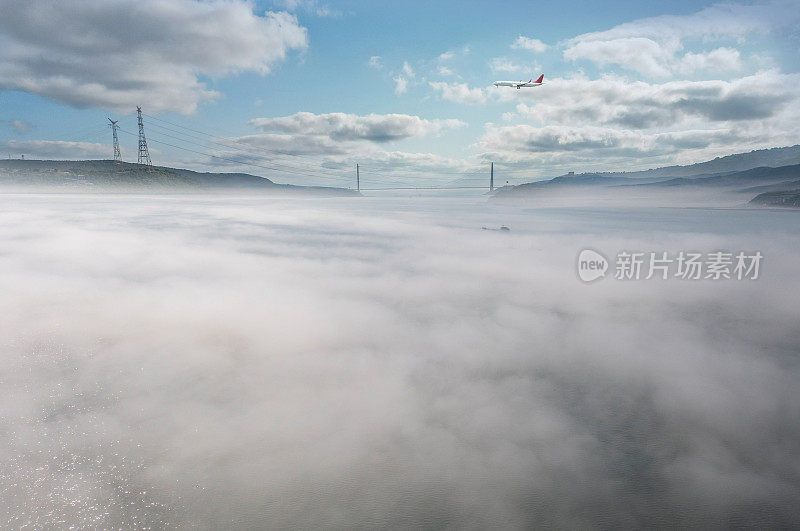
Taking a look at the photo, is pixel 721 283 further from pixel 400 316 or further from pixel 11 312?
pixel 11 312

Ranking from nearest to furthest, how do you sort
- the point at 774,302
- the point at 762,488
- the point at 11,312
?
the point at 762,488 → the point at 11,312 → the point at 774,302

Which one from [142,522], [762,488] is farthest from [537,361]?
[142,522]

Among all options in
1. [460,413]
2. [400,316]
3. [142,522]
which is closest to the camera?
[142,522]

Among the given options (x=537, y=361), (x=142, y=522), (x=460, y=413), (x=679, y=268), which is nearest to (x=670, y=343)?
(x=537, y=361)

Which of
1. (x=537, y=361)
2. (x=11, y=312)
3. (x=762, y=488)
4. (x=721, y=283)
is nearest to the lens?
(x=762, y=488)

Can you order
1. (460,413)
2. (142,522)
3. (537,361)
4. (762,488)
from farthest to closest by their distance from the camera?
(537,361) → (460,413) → (762,488) → (142,522)

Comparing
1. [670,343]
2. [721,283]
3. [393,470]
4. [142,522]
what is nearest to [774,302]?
[721,283]

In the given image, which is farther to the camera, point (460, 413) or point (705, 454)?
point (460, 413)

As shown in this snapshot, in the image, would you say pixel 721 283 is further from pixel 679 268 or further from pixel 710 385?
pixel 710 385

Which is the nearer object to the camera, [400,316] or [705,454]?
[705,454]
